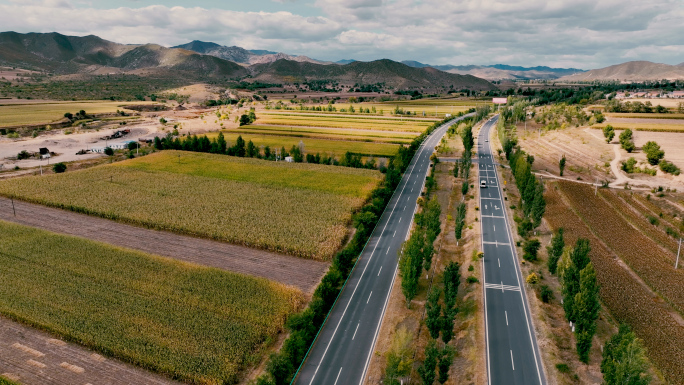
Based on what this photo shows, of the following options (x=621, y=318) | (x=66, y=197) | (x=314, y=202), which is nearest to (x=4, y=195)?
(x=66, y=197)

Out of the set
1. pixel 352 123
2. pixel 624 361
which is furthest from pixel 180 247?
pixel 352 123

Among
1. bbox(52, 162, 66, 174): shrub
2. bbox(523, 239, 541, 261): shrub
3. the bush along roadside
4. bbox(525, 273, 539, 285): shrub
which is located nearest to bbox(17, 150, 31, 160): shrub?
bbox(52, 162, 66, 174): shrub

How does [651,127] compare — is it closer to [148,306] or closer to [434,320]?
[434,320]

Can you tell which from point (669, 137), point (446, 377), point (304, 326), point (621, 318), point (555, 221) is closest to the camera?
point (446, 377)

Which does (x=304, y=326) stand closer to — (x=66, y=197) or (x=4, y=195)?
(x=66, y=197)

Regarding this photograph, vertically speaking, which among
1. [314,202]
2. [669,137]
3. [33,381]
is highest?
[669,137]

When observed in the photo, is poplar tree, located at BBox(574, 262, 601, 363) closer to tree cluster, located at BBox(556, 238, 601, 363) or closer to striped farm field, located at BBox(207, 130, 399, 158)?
tree cluster, located at BBox(556, 238, 601, 363)
